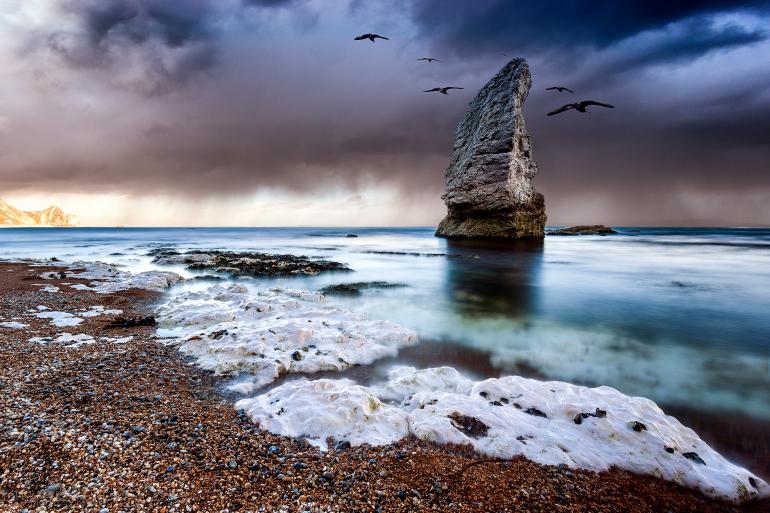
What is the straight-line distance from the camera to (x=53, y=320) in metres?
8.94

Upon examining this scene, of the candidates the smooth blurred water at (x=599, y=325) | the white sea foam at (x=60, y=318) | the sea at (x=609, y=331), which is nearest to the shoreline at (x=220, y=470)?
the sea at (x=609, y=331)

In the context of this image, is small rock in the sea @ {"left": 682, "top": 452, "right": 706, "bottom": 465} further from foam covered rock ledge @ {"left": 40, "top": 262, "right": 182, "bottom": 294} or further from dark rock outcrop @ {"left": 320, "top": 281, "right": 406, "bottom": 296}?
foam covered rock ledge @ {"left": 40, "top": 262, "right": 182, "bottom": 294}

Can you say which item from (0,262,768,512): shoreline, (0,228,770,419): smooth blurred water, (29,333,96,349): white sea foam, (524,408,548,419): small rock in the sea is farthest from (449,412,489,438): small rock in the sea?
(29,333,96,349): white sea foam

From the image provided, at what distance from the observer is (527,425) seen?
15.5 feet

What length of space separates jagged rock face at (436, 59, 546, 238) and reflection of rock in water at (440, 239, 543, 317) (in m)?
20.7

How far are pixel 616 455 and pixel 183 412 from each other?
5.41m

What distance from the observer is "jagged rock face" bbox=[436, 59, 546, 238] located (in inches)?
1822

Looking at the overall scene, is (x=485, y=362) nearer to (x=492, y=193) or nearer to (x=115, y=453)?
(x=115, y=453)

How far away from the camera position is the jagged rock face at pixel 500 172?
4628 cm

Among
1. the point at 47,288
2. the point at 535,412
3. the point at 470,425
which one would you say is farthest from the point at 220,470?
the point at 47,288

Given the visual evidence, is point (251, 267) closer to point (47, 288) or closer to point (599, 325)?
point (47, 288)

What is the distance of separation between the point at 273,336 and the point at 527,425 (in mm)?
5189

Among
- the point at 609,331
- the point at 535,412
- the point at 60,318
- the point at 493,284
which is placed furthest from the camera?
the point at 493,284

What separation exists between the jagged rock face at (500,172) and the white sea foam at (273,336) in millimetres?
41125
